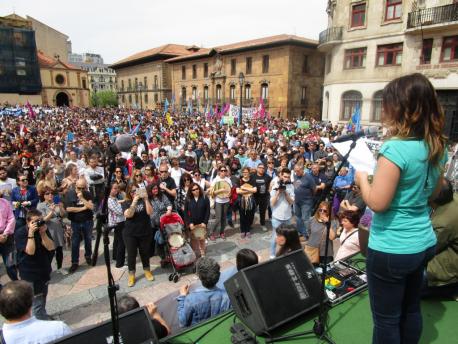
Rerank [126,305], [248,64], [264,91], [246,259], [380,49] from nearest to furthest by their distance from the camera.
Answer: [126,305]
[246,259]
[380,49]
[264,91]
[248,64]

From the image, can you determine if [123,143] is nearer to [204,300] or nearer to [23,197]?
[204,300]

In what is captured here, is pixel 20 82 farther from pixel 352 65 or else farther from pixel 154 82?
pixel 352 65

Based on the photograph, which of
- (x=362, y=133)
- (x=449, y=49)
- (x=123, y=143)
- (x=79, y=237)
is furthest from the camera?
(x=449, y=49)

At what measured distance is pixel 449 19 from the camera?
2056 cm

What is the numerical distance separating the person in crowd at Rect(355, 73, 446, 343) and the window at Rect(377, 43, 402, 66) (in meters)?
26.7

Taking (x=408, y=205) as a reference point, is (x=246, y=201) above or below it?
below

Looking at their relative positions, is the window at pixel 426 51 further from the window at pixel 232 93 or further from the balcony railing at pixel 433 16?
the window at pixel 232 93

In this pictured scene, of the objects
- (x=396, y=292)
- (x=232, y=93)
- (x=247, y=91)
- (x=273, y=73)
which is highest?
(x=273, y=73)

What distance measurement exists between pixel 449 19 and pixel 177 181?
913 inches

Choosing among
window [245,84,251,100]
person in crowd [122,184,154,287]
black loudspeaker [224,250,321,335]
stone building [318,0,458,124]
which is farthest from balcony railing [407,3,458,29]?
black loudspeaker [224,250,321,335]

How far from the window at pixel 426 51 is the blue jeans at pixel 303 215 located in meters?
22.3

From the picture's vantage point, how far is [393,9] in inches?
925

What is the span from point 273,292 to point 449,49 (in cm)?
2618

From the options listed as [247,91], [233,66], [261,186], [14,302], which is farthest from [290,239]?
[233,66]
